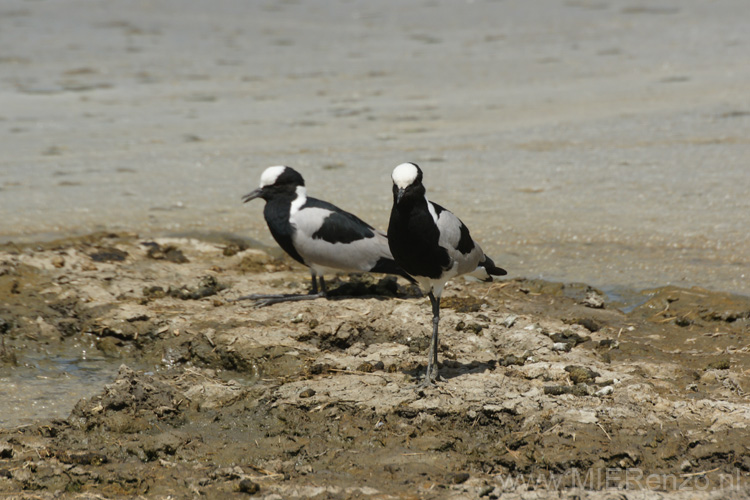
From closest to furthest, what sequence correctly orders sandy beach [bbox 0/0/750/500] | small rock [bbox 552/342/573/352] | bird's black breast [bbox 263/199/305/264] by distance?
sandy beach [bbox 0/0/750/500] → small rock [bbox 552/342/573/352] → bird's black breast [bbox 263/199/305/264]

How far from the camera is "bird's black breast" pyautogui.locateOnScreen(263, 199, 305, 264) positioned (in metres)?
6.18

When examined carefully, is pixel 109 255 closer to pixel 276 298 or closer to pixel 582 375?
pixel 276 298

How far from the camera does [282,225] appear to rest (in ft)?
20.4

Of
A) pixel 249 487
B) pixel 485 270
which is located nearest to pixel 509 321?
pixel 485 270

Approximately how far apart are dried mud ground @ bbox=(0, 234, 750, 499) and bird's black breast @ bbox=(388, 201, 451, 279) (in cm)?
65

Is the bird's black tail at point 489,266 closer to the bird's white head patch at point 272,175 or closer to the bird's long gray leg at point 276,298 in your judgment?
the bird's long gray leg at point 276,298

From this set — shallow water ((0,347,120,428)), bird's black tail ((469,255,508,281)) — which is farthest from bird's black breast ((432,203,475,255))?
shallow water ((0,347,120,428))

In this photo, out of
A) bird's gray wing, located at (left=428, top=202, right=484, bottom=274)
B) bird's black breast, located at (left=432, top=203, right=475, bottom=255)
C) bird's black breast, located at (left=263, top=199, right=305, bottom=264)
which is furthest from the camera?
bird's black breast, located at (left=263, top=199, right=305, bottom=264)

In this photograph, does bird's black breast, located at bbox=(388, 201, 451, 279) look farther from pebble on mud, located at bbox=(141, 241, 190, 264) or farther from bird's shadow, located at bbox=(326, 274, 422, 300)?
pebble on mud, located at bbox=(141, 241, 190, 264)

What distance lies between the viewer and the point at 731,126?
9.95m

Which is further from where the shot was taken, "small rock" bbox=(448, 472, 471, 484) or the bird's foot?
the bird's foot

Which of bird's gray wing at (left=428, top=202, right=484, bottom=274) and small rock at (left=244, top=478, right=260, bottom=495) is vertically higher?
bird's gray wing at (left=428, top=202, right=484, bottom=274)

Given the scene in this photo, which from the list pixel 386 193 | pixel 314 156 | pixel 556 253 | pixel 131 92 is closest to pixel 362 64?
pixel 131 92

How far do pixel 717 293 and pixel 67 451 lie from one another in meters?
4.22
